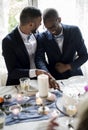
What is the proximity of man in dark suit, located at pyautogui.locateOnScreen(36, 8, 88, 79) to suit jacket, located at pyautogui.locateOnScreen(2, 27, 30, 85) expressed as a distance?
18cm

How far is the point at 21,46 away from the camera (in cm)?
223

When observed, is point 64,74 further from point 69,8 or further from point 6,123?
point 6,123

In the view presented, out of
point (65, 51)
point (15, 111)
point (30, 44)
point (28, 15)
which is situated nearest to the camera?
point (15, 111)

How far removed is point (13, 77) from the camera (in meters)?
2.20

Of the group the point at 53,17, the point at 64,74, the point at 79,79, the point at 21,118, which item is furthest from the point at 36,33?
the point at 21,118

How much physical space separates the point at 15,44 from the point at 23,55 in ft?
0.40

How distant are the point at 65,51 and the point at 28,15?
20.2 inches

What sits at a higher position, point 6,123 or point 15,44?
point 15,44

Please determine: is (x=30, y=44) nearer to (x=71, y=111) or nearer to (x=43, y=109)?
(x=43, y=109)

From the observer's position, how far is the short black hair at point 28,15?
2.17 meters

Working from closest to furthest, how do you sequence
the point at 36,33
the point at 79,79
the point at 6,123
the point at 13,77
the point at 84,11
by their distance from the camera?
the point at 6,123 < the point at 79,79 < the point at 13,77 < the point at 36,33 < the point at 84,11

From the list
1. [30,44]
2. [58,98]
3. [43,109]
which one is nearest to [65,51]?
[30,44]

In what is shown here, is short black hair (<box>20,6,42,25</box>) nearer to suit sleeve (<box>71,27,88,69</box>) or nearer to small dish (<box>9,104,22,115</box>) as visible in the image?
suit sleeve (<box>71,27,88,69</box>)

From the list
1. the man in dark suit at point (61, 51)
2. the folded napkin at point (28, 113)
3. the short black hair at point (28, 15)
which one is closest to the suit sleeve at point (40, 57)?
the man in dark suit at point (61, 51)
